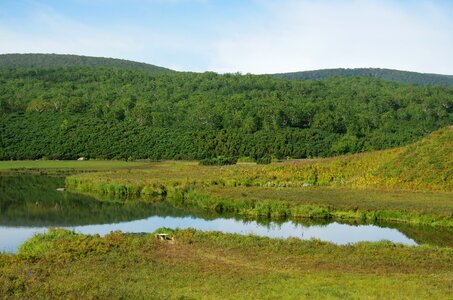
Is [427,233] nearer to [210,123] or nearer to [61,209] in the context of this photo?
[61,209]

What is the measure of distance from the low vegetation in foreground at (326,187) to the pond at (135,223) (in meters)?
2.37

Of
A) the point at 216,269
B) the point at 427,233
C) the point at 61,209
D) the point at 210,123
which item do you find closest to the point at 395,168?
the point at 427,233

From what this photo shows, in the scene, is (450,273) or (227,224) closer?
(450,273)

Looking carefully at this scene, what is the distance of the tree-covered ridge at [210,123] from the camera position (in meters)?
116

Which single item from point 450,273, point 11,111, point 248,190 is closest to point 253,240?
point 450,273

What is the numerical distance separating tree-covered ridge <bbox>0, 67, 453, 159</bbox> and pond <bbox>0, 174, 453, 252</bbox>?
59780 millimetres

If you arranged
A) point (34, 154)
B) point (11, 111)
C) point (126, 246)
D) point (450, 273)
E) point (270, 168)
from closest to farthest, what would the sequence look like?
point (450, 273), point (126, 246), point (270, 168), point (34, 154), point (11, 111)

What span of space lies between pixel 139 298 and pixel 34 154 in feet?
321

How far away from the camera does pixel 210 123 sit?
154 metres

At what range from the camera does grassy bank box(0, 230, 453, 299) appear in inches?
807

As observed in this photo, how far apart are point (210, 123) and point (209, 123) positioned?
25 centimetres

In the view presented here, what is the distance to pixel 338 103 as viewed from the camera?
178375 mm

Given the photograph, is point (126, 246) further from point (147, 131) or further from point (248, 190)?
point (147, 131)

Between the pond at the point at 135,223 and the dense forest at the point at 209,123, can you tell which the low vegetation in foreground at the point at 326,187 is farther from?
the dense forest at the point at 209,123
